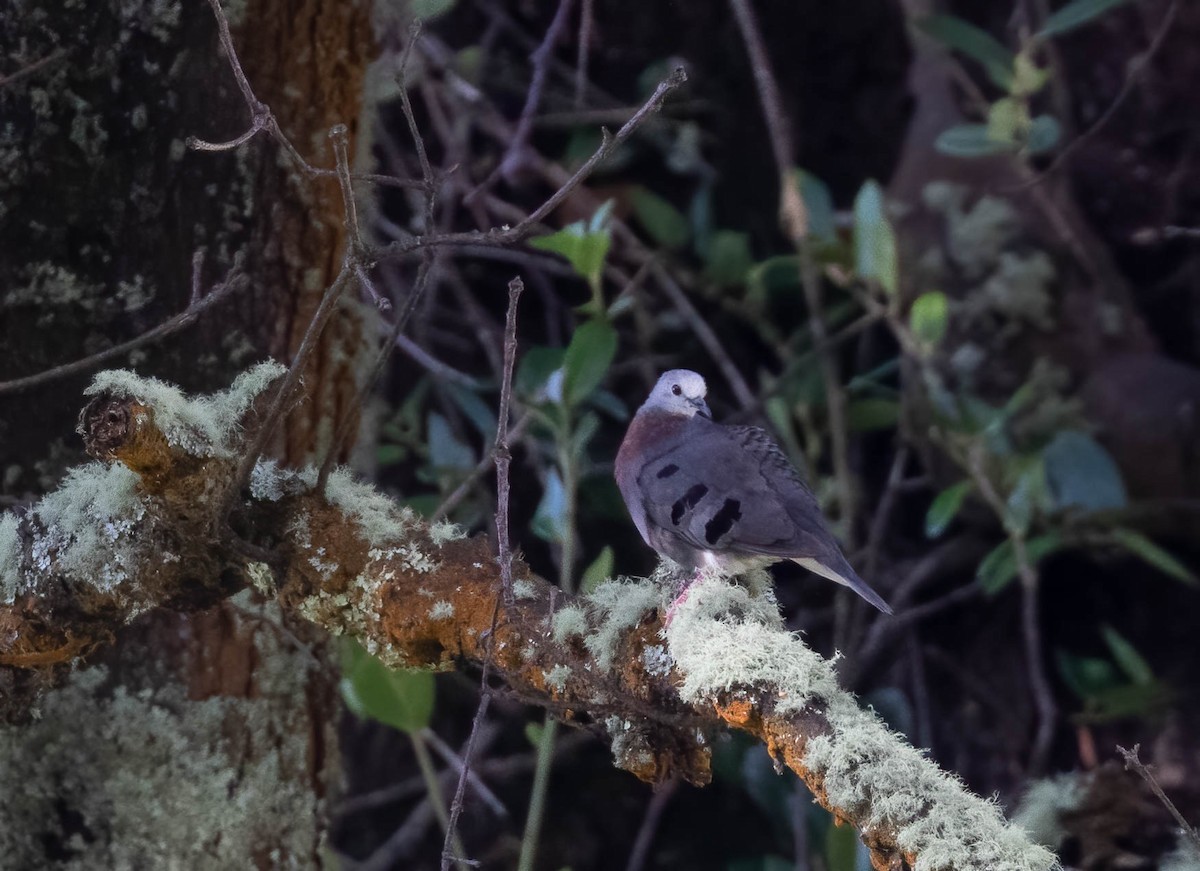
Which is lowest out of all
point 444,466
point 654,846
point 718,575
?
point 654,846

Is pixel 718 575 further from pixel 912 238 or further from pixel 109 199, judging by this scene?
pixel 912 238

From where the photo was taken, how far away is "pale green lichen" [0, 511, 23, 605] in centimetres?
117

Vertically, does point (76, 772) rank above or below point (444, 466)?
below

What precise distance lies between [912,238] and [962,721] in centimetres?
104

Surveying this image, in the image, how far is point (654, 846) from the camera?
258 centimetres

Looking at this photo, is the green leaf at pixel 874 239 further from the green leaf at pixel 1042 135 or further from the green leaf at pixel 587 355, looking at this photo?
the green leaf at pixel 587 355

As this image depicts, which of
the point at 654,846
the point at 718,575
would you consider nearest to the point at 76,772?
the point at 718,575

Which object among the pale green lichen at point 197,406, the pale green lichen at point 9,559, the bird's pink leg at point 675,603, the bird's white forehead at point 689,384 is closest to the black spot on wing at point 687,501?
the bird's pink leg at point 675,603

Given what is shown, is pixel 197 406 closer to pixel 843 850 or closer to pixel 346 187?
pixel 346 187

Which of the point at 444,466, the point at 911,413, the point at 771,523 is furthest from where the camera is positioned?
the point at 911,413

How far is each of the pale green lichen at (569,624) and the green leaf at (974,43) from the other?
5.71 feet

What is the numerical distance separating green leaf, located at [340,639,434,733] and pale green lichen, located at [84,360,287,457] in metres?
0.50

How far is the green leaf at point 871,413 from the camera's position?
7.93 feet

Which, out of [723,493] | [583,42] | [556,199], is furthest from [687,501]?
[583,42]
